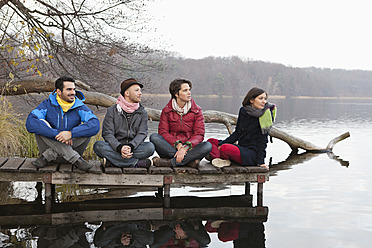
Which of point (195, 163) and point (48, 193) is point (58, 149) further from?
point (195, 163)

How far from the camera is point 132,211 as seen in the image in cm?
595

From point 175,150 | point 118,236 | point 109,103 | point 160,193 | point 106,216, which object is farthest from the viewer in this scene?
point 109,103

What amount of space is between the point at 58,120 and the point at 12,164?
2.99 ft

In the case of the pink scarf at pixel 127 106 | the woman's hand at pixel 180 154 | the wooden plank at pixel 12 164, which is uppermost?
the pink scarf at pixel 127 106

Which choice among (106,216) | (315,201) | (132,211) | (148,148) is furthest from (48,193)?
(315,201)

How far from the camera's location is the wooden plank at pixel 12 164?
18.1 ft

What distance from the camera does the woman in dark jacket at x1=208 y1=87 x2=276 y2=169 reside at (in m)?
6.02

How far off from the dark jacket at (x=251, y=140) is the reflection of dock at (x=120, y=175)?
0.14m

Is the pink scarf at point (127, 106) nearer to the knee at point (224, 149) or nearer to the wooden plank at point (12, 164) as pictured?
the knee at point (224, 149)

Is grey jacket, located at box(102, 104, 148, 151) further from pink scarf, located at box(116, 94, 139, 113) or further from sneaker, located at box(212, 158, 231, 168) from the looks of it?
sneaker, located at box(212, 158, 231, 168)

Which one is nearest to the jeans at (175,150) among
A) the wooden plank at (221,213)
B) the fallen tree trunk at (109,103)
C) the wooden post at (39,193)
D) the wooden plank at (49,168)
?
the wooden plank at (221,213)

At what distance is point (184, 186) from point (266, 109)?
238cm

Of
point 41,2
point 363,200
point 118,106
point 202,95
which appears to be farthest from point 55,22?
point 202,95

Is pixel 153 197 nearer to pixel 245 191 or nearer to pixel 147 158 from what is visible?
pixel 147 158
